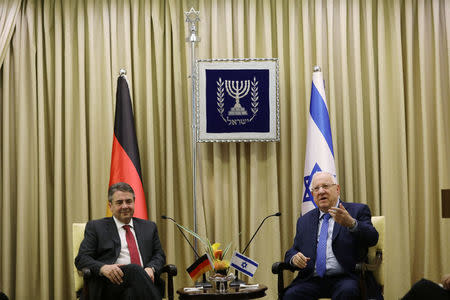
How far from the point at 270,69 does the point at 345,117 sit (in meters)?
0.85

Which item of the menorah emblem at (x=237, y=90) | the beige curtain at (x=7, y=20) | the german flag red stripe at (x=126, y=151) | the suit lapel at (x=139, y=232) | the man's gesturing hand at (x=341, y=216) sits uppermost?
the beige curtain at (x=7, y=20)

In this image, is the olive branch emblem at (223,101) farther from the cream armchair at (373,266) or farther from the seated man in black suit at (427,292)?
the seated man in black suit at (427,292)

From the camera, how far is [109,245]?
4613mm

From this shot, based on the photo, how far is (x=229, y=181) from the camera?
242 inches

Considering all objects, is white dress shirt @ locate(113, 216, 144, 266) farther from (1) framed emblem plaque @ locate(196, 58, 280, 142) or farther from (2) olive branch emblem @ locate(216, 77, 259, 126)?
(2) olive branch emblem @ locate(216, 77, 259, 126)

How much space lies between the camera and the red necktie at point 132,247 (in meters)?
4.63

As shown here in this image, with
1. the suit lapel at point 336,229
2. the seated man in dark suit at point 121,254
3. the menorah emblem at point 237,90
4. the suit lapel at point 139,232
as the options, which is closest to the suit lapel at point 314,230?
the suit lapel at point 336,229

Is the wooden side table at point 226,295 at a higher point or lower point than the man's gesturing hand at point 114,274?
lower

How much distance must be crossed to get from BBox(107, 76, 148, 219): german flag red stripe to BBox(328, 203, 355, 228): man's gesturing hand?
202 centimetres

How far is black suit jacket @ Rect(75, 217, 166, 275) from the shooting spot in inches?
180

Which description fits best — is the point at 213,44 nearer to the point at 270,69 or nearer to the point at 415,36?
the point at 270,69

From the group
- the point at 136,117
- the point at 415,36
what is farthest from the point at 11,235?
the point at 415,36

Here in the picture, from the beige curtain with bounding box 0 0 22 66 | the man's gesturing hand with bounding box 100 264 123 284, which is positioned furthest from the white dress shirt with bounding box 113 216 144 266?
the beige curtain with bounding box 0 0 22 66

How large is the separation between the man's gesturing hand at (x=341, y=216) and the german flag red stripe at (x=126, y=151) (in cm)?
202
